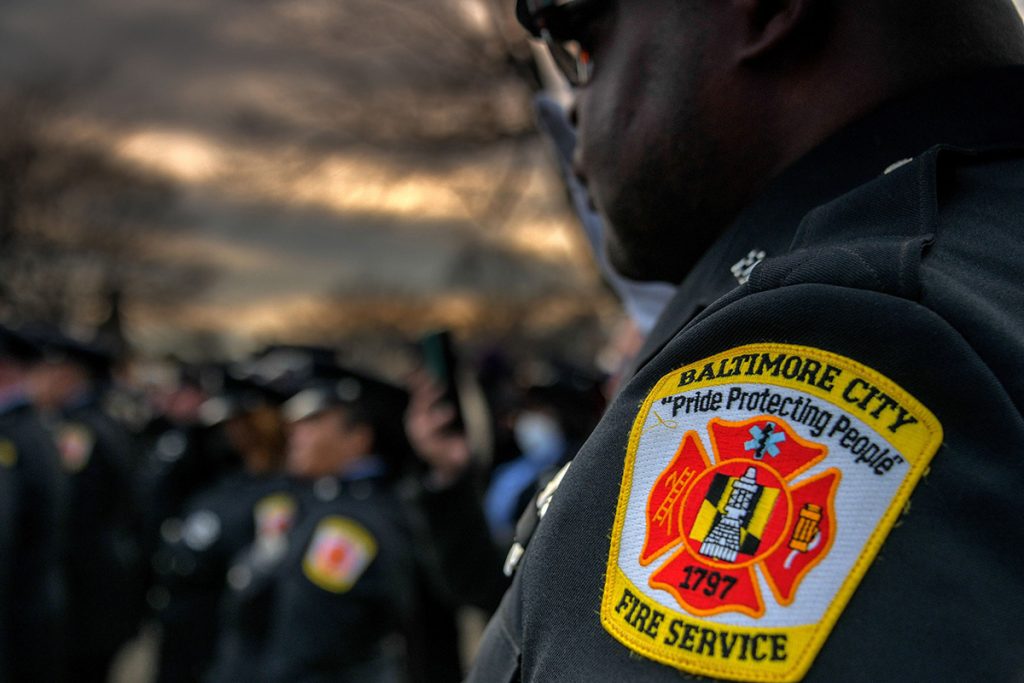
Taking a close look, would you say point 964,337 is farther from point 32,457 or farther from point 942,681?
point 32,457

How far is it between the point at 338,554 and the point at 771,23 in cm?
349

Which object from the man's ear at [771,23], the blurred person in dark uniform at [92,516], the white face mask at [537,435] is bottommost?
the blurred person in dark uniform at [92,516]

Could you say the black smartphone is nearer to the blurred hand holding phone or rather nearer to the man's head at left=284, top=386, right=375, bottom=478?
the blurred hand holding phone

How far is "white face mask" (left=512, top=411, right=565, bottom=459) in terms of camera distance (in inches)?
245

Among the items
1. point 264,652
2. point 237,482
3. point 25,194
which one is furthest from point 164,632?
point 25,194

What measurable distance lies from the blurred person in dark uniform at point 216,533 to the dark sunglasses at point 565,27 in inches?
166

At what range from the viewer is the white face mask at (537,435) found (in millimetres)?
6211

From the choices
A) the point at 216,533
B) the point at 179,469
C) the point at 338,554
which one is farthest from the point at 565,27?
the point at 179,469

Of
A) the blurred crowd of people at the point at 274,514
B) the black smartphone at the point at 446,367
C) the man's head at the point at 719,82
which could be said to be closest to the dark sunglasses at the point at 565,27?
the man's head at the point at 719,82

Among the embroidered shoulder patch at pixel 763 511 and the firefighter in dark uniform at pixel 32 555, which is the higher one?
the embroidered shoulder patch at pixel 763 511

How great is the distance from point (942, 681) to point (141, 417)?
1518cm

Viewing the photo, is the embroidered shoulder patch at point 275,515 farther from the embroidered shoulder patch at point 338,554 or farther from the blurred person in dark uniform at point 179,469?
the blurred person in dark uniform at point 179,469

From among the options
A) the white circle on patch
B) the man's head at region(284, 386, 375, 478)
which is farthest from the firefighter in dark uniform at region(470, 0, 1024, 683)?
the white circle on patch

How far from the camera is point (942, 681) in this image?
2.06 ft
